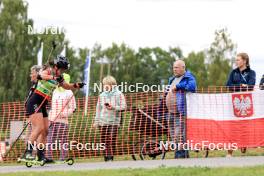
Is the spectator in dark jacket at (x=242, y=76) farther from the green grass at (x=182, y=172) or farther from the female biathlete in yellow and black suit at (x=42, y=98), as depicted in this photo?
the green grass at (x=182, y=172)

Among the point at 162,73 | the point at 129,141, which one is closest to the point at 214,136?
the point at 129,141

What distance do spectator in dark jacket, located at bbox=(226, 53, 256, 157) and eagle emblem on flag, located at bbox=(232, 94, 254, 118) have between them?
219 mm

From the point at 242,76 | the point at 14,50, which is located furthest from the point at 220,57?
the point at 242,76

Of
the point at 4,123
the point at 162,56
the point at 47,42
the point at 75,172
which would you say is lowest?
the point at 75,172

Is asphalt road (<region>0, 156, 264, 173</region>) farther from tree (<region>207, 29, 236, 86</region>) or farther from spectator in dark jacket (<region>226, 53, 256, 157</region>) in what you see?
tree (<region>207, 29, 236, 86</region>)

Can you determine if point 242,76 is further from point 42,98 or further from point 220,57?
point 220,57

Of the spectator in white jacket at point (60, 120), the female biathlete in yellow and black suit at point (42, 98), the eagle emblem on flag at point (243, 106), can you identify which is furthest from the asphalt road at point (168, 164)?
the eagle emblem on flag at point (243, 106)

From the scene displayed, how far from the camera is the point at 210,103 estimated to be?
13375mm

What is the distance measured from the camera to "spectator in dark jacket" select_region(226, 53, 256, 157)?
13250 millimetres

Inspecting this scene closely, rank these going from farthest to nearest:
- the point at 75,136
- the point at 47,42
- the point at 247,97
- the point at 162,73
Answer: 1. the point at 162,73
2. the point at 47,42
3. the point at 75,136
4. the point at 247,97

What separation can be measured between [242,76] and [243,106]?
61 cm

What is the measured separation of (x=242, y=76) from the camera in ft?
43.9

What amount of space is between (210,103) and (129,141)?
73.1 inches

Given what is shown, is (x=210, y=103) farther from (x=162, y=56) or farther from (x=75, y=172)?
(x=162, y=56)
